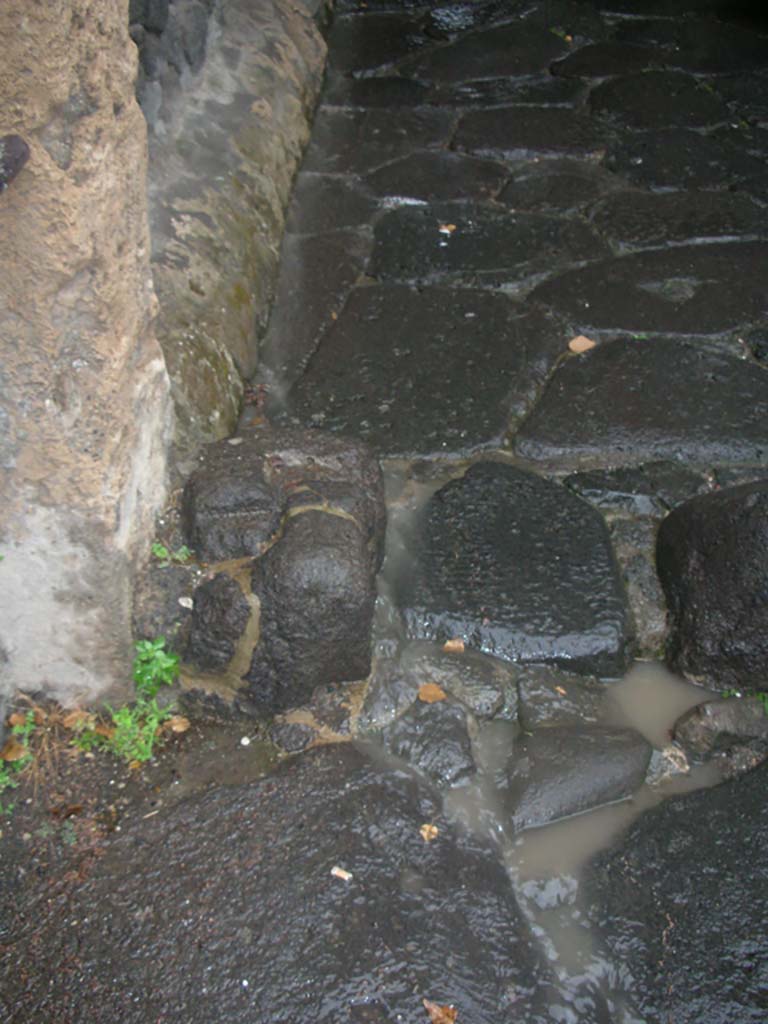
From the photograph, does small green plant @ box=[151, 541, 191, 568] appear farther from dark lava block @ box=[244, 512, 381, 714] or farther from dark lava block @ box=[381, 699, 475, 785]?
dark lava block @ box=[381, 699, 475, 785]

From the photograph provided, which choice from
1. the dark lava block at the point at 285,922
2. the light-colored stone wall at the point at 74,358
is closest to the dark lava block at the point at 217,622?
the light-colored stone wall at the point at 74,358

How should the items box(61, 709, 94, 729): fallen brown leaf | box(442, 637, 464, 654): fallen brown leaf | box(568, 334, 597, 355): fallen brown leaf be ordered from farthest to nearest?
box(568, 334, 597, 355): fallen brown leaf
box(442, 637, 464, 654): fallen brown leaf
box(61, 709, 94, 729): fallen brown leaf

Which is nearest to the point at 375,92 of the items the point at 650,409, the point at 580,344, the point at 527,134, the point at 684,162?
the point at 527,134

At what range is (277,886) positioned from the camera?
1767 mm

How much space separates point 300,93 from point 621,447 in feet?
7.98

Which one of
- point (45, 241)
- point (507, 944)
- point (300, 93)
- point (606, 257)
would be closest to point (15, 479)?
point (45, 241)

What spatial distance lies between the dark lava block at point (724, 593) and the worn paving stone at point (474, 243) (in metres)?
1.45

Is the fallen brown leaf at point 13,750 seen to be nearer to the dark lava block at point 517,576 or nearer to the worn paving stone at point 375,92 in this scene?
the dark lava block at point 517,576

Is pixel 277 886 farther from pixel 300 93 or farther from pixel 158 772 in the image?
pixel 300 93

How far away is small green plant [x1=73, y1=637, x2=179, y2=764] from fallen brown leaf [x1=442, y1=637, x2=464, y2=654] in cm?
57

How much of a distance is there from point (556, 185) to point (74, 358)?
8.87 ft

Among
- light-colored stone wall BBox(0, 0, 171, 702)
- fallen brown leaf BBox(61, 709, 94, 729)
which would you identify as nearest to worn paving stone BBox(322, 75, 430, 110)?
light-colored stone wall BBox(0, 0, 171, 702)

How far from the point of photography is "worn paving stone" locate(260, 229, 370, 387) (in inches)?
122

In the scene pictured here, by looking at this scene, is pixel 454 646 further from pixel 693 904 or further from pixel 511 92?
pixel 511 92
